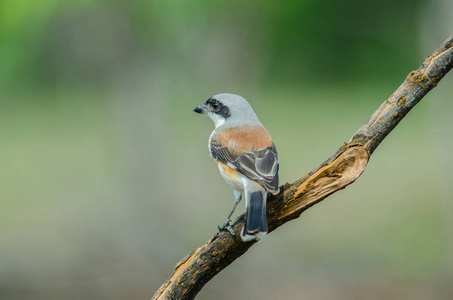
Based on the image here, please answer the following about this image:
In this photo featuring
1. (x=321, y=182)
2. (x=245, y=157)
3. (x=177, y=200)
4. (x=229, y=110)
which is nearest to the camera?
(x=321, y=182)

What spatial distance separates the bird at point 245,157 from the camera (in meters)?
3.09

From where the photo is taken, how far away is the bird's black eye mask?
4288 millimetres

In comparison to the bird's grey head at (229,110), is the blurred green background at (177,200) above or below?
above

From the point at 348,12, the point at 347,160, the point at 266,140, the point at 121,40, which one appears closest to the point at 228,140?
the point at 266,140

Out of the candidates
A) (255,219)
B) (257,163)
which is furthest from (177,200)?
(255,219)

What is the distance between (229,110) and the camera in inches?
168

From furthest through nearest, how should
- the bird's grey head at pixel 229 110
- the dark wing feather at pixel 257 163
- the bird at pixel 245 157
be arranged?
the bird's grey head at pixel 229 110 < the dark wing feather at pixel 257 163 < the bird at pixel 245 157

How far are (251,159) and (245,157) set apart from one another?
62 millimetres

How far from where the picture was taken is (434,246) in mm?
9867

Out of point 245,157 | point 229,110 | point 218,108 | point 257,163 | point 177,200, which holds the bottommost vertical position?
point 257,163

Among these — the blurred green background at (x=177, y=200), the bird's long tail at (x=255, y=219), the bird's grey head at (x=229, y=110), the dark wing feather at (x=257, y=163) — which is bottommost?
the bird's long tail at (x=255, y=219)

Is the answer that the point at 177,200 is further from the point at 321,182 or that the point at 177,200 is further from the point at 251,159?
the point at 321,182

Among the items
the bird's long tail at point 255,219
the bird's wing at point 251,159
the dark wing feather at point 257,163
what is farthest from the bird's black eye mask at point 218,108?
the bird's long tail at point 255,219

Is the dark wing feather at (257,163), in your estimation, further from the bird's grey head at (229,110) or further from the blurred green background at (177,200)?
the blurred green background at (177,200)
